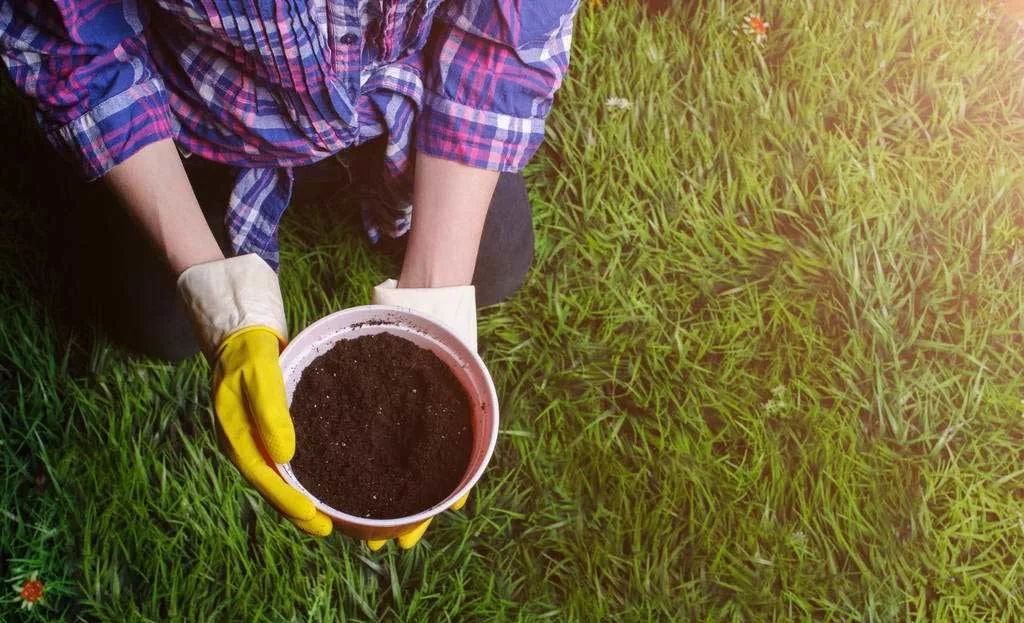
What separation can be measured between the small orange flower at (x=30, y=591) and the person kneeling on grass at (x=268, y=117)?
0.62m

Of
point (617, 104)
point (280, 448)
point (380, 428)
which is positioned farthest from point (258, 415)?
point (617, 104)

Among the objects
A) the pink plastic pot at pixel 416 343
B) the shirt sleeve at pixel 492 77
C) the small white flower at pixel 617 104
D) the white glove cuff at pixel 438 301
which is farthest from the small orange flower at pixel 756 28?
the pink plastic pot at pixel 416 343

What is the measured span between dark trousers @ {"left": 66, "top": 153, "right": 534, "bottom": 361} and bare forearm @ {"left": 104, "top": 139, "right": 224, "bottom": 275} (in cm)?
21

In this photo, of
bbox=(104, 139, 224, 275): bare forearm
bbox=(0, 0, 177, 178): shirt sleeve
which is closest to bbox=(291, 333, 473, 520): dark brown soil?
bbox=(104, 139, 224, 275): bare forearm

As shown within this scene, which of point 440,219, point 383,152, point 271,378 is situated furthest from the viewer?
point 383,152

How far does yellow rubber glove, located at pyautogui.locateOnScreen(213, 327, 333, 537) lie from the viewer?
1074 mm

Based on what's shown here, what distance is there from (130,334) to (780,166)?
139 cm

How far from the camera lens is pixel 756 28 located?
76.5 inches

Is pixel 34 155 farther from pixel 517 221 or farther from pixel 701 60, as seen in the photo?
pixel 701 60

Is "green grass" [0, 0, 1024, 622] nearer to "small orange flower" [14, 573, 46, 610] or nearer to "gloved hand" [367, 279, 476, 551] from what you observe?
"small orange flower" [14, 573, 46, 610]

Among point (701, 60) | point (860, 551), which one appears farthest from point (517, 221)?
point (860, 551)

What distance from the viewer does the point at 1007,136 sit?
194 centimetres

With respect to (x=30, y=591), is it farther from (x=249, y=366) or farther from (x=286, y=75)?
(x=286, y=75)

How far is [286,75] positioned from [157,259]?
54cm
